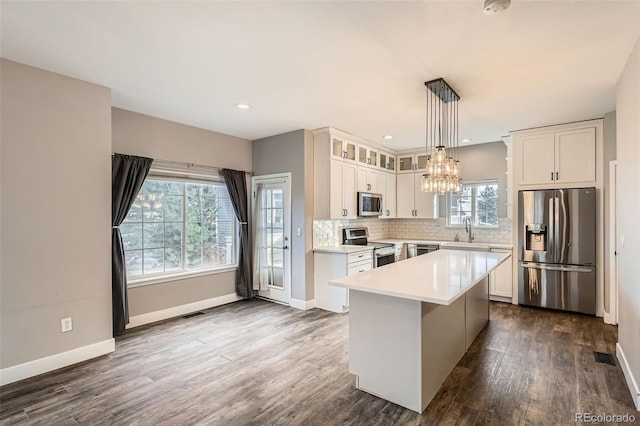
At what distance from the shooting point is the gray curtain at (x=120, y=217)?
3.60 meters

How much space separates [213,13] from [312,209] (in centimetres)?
309

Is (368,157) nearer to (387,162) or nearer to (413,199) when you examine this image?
(387,162)

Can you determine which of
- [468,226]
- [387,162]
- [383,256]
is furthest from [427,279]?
[387,162]

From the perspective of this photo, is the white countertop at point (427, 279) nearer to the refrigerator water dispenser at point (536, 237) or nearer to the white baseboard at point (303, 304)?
the refrigerator water dispenser at point (536, 237)

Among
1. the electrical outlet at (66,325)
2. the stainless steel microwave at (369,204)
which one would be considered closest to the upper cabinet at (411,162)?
the stainless steel microwave at (369,204)

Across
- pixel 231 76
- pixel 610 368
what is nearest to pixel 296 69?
pixel 231 76

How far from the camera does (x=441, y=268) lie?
293 centimetres

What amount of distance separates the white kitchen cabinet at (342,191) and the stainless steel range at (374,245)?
40cm

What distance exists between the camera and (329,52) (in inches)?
98.3

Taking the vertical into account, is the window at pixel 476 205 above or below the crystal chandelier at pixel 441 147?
below

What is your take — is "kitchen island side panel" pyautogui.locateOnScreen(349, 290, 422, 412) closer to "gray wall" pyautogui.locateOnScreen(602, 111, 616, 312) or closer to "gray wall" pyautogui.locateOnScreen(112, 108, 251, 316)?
"gray wall" pyautogui.locateOnScreen(112, 108, 251, 316)

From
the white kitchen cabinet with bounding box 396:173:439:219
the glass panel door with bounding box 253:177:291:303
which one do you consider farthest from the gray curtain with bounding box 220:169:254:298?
the white kitchen cabinet with bounding box 396:173:439:219

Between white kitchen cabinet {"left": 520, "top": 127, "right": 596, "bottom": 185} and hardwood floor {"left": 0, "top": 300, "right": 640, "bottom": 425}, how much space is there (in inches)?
80.0

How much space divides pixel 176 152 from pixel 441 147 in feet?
11.2
